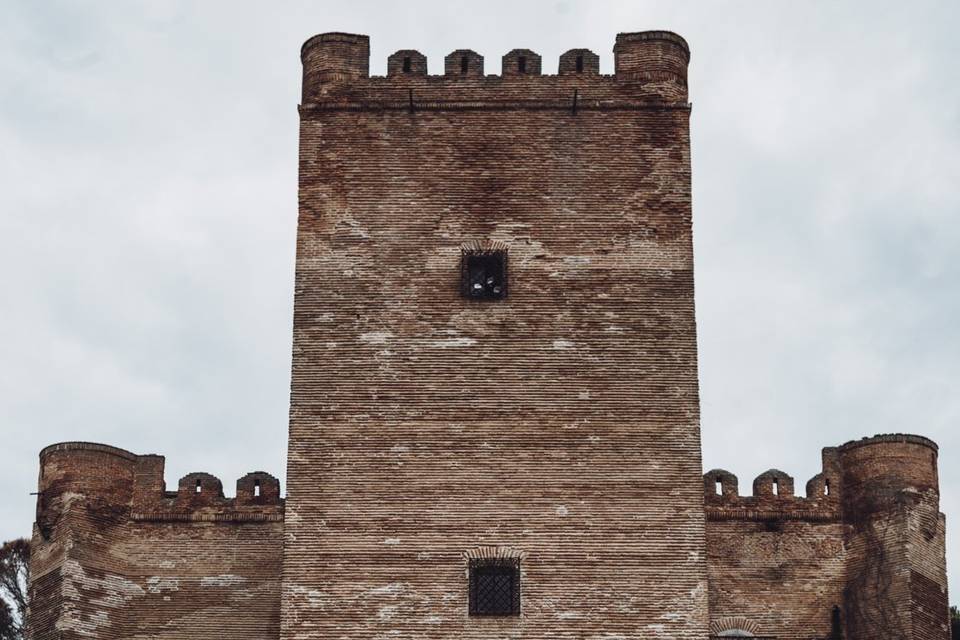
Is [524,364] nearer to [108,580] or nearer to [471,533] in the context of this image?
[471,533]

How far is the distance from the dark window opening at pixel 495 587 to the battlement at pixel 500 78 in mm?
6748

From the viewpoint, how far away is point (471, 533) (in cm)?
2539

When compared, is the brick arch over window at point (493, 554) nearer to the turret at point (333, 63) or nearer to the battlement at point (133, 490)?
the battlement at point (133, 490)

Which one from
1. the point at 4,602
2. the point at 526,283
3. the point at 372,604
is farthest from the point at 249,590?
the point at 4,602

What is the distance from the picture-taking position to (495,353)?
26391mm

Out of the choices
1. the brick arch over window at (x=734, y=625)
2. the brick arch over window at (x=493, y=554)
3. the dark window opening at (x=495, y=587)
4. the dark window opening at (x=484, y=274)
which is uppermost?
the dark window opening at (x=484, y=274)

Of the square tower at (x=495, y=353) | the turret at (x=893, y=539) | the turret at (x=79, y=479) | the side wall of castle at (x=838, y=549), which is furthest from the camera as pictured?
the turret at (x=79, y=479)

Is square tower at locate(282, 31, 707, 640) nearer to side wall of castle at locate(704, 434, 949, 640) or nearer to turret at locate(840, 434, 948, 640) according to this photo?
side wall of castle at locate(704, 434, 949, 640)

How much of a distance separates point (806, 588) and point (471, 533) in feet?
19.2

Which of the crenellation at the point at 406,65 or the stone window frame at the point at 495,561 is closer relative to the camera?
the stone window frame at the point at 495,561

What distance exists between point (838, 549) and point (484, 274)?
6698mm

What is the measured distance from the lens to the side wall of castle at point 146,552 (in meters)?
27.9

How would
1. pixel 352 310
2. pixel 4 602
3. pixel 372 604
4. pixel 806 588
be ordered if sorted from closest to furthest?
pixel 372 604 < pixel 352 310 < pixel 806 588 < pixel 4 602

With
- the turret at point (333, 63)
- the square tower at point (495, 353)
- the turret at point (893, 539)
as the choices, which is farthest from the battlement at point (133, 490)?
the turret at point (893, 539)
